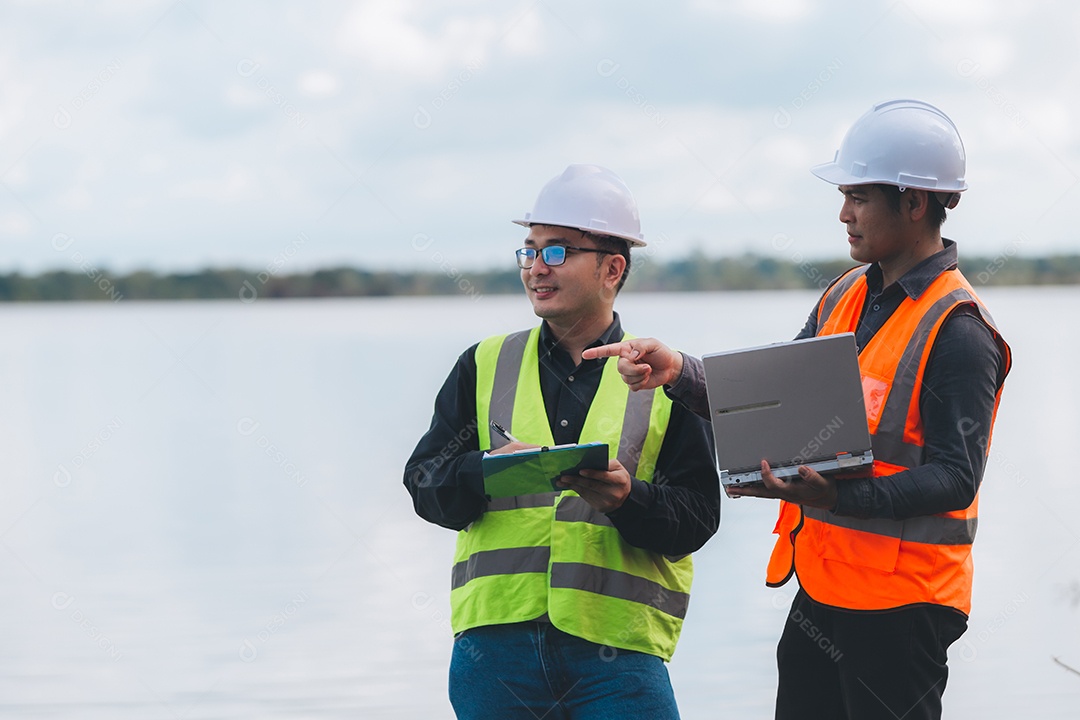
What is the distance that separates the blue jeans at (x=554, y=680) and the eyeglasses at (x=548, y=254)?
78 centimetres

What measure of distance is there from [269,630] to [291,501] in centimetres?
354

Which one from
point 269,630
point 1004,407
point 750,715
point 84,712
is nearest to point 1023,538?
point 750,715

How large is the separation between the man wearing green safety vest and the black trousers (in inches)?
11.9

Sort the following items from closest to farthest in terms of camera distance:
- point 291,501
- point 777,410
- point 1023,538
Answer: point 777,410 < point 1023,538 < point 291,501

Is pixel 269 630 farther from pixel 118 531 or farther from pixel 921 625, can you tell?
pixel 921 625

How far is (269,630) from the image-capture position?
5746 mm

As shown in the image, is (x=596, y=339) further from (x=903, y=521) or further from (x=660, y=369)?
(x=903, y=521)

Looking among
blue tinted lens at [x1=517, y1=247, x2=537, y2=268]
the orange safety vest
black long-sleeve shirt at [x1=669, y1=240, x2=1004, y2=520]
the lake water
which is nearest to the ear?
the orange safety vest

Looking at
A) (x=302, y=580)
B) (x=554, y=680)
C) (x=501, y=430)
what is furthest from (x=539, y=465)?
(x=302, y=580)

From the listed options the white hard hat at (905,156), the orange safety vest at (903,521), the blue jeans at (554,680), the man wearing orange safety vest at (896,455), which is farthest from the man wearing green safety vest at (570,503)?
the white hard hat at (905,156)

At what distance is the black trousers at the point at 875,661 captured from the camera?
251 centimetres

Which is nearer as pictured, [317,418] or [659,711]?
[659,711]

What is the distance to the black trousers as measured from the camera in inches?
98.7

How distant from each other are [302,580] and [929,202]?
490 cm
